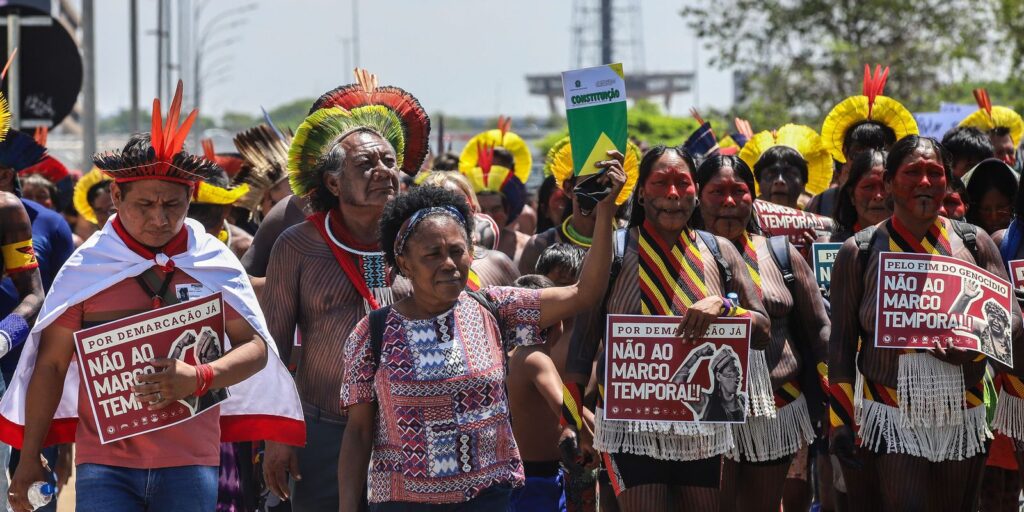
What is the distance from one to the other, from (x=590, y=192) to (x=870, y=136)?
4.14m

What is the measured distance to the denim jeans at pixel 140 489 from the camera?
18.1 ft

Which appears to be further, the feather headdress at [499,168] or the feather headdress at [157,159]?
the feather headdress at [499,168]

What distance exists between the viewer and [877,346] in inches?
260

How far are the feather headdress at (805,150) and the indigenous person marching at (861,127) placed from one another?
1.33 ft

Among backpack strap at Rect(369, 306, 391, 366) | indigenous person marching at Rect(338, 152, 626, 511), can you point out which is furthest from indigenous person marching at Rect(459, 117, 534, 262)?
backpack strap at Rect(369, 306, 391, 366)

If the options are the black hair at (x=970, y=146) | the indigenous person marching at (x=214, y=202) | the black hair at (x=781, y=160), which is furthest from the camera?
the black hair at (x=781, y=160)

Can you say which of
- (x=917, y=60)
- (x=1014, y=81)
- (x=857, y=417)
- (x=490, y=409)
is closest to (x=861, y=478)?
(x=857, y=417)

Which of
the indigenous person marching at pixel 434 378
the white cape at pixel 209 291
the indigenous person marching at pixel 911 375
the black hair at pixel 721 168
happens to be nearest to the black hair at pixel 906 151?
the indigenous person marching at pixel 911 375

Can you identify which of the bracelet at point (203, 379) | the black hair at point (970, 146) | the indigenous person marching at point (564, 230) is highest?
the black hair at point (970, 146)

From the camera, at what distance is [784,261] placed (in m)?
7.24

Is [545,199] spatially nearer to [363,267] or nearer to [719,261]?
[719,261]

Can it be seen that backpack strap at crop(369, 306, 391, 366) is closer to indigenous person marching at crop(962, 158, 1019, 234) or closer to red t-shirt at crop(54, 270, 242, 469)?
red t-shirt at crop(54, 270, 242, 469)

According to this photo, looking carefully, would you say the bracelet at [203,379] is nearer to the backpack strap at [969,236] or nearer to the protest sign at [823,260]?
the backpack strap at [969,236]

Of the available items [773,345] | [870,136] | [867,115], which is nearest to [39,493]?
[773,345]
